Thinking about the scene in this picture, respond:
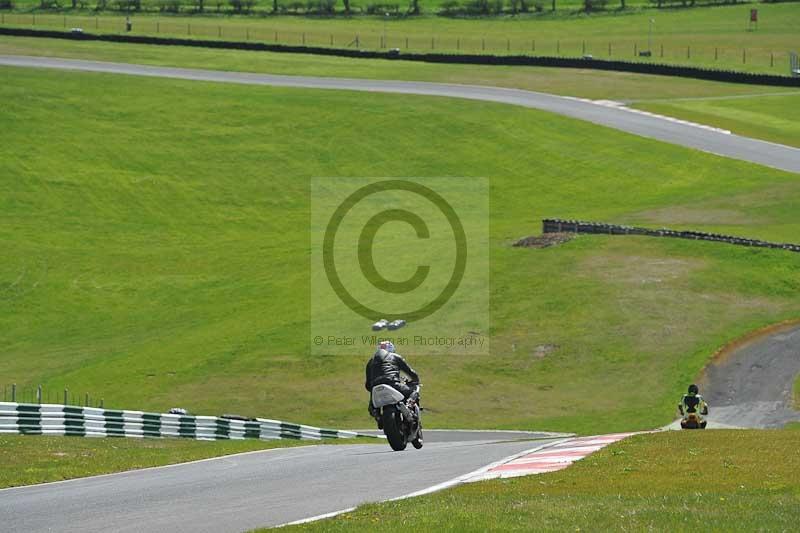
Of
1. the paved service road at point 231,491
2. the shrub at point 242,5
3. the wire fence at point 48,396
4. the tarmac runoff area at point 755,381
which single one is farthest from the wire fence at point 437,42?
the paved service road at point 231,491

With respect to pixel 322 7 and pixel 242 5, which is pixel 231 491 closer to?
pixel 322 7

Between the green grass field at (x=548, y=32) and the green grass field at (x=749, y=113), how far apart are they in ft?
51.7

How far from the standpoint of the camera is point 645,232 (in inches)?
2515

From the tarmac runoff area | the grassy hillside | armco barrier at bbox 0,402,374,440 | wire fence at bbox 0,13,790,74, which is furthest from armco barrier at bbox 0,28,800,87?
armco barrier at bbox 0,402,374,440

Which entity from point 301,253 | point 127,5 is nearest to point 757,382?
point 301,253

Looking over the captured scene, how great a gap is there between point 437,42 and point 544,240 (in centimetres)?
7797

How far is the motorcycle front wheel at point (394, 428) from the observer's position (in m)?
24.9

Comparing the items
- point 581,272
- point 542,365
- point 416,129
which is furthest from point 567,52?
point 542,365

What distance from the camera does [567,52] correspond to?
132125 millimetres

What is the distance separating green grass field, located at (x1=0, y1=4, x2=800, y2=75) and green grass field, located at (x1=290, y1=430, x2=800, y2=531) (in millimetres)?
97628

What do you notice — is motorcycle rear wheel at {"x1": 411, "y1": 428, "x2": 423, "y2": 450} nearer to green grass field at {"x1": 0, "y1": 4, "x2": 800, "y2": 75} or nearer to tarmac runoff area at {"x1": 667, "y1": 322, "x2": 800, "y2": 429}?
tarmac runoff area at {"x1": 667, "y1": 322, "x2": 800, "y2": 429}

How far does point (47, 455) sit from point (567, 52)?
111785 millimetres

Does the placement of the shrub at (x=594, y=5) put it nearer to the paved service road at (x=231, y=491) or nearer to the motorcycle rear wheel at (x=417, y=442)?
the motorcycle rear wheel at (x=417, y=442)

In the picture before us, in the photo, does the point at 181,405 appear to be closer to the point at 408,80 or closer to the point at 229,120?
the point at 229,120
